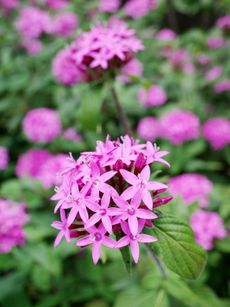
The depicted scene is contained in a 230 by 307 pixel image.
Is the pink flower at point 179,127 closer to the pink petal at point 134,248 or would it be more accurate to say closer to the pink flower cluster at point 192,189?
the pink flower cluster at point 192,189

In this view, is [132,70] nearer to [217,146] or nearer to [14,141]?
[217,146]

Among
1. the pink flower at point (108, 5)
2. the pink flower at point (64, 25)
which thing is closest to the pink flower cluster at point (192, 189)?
the pink flower at point (64, 25)

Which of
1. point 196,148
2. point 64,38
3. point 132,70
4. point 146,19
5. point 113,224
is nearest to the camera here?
point 113,224

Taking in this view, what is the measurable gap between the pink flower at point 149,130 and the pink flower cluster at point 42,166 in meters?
0.54

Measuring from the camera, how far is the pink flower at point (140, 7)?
151 inches

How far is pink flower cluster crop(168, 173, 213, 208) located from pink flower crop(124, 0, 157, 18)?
205 cm

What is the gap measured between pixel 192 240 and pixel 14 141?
223cm

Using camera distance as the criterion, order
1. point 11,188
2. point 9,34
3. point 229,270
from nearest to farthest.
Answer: point 229,270
point 11,188
point 9,34

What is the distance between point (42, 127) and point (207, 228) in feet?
4.36

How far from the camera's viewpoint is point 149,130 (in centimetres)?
286

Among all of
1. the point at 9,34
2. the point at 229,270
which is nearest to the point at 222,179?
the point at 229,270

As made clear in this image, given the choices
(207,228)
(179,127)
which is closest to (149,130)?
(179,127)

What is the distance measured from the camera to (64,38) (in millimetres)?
3553

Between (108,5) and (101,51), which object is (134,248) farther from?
(108,5)
